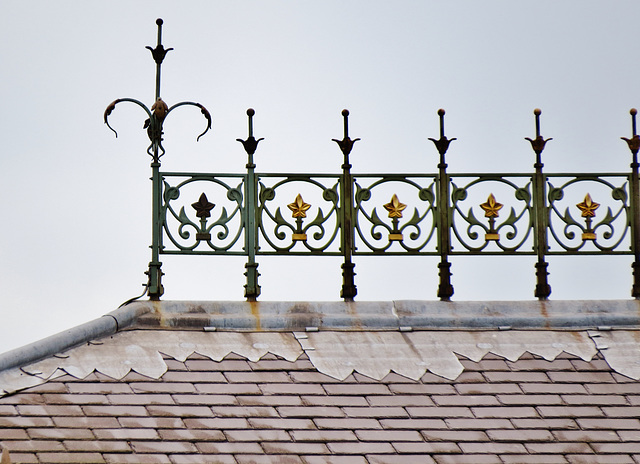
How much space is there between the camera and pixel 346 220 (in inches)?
351

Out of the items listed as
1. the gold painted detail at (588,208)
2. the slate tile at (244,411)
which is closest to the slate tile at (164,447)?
the slate tile at (244,411)

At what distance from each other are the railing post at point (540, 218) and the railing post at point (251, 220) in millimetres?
2285

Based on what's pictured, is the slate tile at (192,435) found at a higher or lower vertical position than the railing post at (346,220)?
lower

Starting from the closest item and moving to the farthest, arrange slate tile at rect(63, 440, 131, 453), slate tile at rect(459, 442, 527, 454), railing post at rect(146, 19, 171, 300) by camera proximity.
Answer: slate tile at rect(63, 440, 131, 453) → slate tile at rect(459, 442, 527, 454) → railing post at rect(146, 19, 171, 300)

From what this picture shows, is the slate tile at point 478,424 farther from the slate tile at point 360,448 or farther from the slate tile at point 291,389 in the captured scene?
the slate tile at point 291,389

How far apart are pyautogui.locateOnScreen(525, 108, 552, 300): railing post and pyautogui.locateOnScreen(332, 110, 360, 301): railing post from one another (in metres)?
1.51

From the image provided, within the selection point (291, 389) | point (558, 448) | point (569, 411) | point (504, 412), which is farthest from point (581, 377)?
point (291, 389)

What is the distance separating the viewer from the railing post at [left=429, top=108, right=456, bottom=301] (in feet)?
29.1

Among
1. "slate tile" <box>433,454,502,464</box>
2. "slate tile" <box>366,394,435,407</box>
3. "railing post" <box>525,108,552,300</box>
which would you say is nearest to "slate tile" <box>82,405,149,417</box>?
"slate tile" <box>366,394,435,407</box>

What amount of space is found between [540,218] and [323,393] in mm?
2555

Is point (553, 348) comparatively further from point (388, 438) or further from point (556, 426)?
point (388, 438)

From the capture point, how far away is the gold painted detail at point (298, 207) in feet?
28.9

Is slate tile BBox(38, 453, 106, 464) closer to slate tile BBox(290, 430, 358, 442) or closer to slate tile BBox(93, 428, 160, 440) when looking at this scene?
slate tile BBox(93, 428, 160, 440)

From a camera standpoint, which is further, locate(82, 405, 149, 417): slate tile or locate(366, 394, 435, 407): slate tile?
locate(366, 394, 435, 407): slate tile
